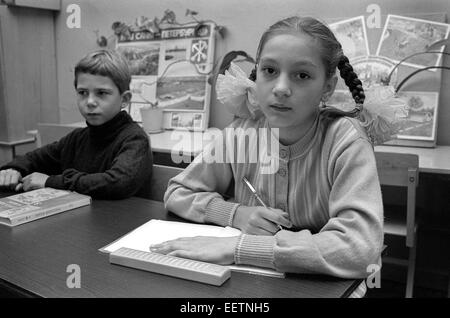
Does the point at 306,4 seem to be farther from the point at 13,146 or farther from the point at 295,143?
the point at 13,146

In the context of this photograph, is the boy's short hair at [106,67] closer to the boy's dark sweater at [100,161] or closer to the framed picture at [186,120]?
the boy's dark sweater at [100,161]

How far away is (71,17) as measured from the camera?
3053 mm

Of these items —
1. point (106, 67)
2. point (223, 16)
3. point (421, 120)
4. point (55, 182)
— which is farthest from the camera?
point (223, 16)

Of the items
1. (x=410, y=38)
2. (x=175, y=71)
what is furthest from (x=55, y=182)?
(x=410, y=38)

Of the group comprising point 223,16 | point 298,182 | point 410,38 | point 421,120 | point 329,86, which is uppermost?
point 223,16

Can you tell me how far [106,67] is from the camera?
1527mm

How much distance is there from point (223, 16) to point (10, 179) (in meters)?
1.50

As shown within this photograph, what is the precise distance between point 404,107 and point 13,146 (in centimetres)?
258

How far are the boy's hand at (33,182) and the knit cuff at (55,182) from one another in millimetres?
16

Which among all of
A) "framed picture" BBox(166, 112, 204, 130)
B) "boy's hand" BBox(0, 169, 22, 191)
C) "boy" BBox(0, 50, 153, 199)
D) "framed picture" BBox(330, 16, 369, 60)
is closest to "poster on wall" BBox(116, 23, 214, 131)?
"framed picture" BBox(166, 112, 204, 130)

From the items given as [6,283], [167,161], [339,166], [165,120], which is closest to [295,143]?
[339,166]

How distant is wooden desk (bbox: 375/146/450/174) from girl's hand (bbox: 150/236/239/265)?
36.3 inches

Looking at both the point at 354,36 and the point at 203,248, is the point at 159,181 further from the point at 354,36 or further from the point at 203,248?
the point at 354,36

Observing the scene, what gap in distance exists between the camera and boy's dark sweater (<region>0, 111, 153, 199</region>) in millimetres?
1312
